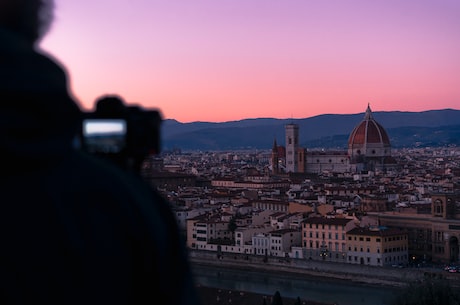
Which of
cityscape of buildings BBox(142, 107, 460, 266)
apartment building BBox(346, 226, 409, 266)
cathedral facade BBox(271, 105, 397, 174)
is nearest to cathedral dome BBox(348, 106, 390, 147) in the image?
cathedral facade BBox(271, 105, 397, 174)

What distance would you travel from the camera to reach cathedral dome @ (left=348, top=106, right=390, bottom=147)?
1133 inches

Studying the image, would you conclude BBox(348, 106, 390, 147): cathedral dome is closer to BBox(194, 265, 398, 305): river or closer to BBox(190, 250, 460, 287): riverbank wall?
BBox(190, 250, 460, 287): riverbank wall

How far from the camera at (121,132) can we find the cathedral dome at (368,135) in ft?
93.5

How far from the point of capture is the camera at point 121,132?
448 millimetres

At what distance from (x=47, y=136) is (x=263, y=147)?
81985 mm

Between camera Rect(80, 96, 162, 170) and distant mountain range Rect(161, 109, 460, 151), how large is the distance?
7042cm

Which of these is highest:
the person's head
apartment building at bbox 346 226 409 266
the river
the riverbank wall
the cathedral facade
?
the person's head

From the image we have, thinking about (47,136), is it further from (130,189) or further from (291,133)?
(291,133)

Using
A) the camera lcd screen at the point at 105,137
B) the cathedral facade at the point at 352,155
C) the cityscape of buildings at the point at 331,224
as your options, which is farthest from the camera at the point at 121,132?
the cathedral facade at the point at 352,155

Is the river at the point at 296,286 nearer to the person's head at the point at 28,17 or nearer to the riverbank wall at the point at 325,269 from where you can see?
the riverbank wall at the point at 325,269

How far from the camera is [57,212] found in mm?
371

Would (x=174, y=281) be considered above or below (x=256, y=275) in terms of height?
above

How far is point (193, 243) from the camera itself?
14344mm

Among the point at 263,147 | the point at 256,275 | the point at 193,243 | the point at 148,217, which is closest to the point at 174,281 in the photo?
the point at 148,217
